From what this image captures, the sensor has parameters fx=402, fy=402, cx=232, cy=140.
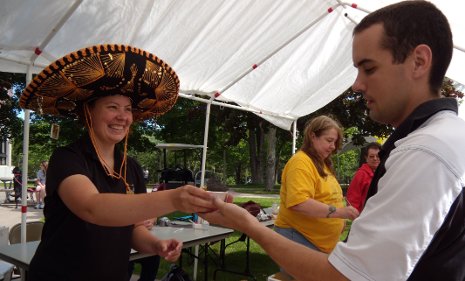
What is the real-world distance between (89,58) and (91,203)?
2.29ft

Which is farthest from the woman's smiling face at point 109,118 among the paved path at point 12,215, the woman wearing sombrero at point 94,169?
the paved path at point 12,215

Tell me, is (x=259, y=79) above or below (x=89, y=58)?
above

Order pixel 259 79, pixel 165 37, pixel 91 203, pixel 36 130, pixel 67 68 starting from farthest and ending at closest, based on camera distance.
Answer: pixel 36 130, pixel 259 79, pixel 165 37, pixel 67 68, pixel 91 203

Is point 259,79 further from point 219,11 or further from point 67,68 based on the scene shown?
point 67,68

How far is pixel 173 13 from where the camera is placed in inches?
154

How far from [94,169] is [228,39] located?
3.13m

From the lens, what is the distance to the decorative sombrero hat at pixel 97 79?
1830mm

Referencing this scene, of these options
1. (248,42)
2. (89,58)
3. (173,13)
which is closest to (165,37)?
(173,13)

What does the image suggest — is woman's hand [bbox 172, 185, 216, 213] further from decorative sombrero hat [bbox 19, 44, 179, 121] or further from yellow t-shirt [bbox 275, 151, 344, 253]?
yellow t-shirt [bbox 275, 151, 344, 253]

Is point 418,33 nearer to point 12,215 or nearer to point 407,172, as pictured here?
point 407,172

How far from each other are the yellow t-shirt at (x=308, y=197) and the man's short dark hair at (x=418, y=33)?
6.64ft

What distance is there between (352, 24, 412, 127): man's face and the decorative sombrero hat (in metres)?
1.14

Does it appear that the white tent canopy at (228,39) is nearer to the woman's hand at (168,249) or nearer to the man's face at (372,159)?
the man's face at (372,159)

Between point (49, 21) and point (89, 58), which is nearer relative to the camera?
point (89, 58)
